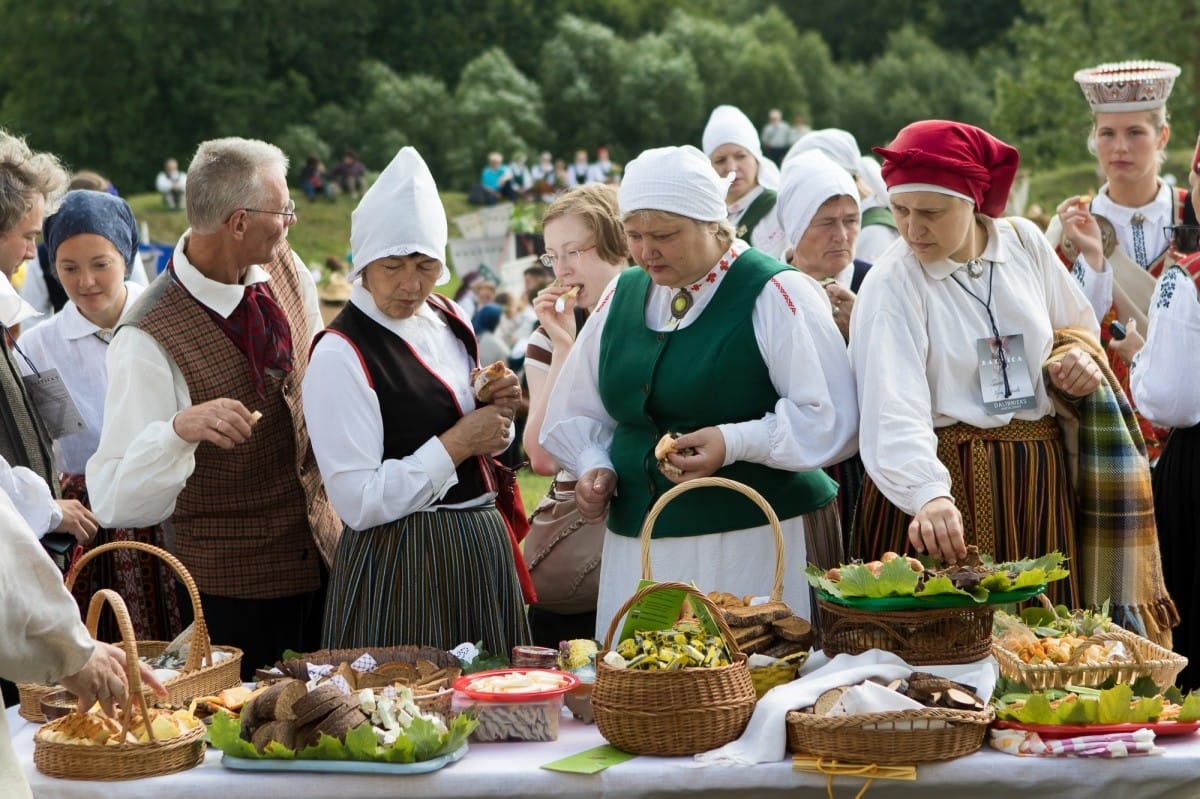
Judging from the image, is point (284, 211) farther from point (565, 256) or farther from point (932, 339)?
point (932, 339)

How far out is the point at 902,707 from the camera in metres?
2.79

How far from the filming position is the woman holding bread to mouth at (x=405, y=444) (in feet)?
11.6

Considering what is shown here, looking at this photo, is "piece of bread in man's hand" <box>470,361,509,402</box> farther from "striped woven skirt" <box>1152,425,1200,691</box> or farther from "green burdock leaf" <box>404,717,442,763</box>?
"striped woven skirt" <box>1152,425,1200,691</box>

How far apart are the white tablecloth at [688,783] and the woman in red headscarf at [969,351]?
2.67ft

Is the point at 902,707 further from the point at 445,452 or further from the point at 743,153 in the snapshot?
the point at 743,153

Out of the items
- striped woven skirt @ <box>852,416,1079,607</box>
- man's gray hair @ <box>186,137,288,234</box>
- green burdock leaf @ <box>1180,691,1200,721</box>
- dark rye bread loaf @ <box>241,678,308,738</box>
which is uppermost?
man's gray hair @ <box>186,137,288,234</box>

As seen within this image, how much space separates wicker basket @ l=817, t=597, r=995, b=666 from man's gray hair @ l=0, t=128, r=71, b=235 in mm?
2197

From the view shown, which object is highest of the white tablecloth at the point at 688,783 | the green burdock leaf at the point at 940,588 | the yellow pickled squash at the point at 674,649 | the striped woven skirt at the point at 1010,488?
the striped woven skirt at the point at 1010,488

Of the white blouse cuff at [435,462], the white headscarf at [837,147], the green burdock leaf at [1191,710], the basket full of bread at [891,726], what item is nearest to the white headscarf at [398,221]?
the white blouse cuff at [435,462]

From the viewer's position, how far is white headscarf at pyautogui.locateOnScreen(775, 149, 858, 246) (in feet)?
15.0

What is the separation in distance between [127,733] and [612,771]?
2.90 feet

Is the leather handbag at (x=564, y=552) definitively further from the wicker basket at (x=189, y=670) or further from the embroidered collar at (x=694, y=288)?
the wicker basket at (x=189, y=670)

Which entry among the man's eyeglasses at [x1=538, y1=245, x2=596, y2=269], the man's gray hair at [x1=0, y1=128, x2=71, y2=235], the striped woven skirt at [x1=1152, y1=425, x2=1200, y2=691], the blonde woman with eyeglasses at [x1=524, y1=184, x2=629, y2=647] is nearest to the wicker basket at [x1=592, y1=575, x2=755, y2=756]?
the blonde woman with eyeglasses at [x1=524, y1=184, x2=629, y2=647]

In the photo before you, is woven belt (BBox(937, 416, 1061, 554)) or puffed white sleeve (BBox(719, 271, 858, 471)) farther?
woven belt (BBox(937, 416, 1061, 554))
